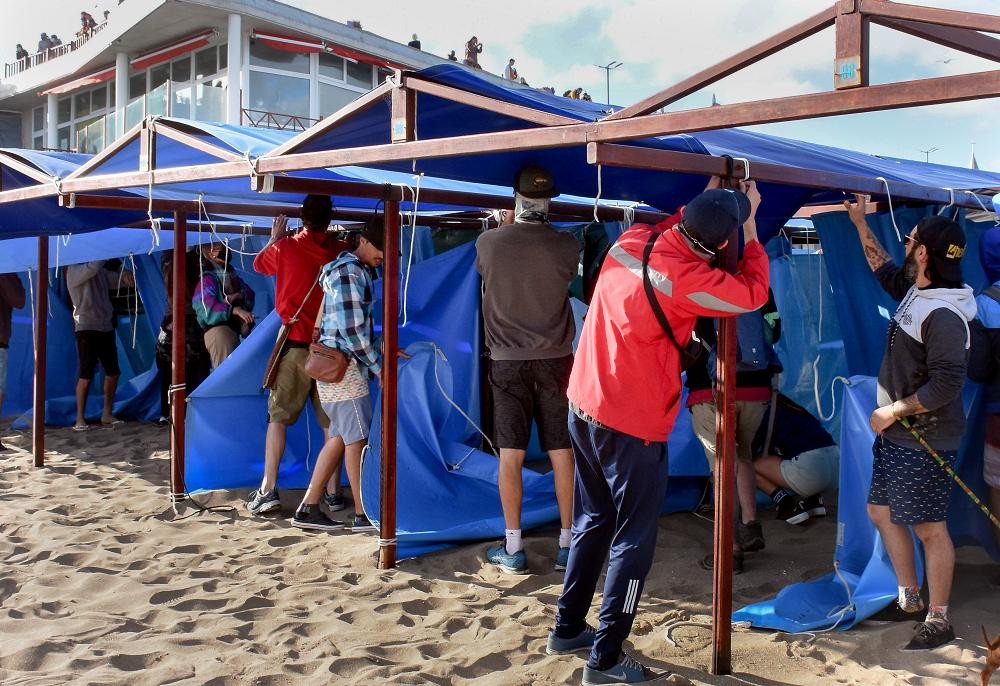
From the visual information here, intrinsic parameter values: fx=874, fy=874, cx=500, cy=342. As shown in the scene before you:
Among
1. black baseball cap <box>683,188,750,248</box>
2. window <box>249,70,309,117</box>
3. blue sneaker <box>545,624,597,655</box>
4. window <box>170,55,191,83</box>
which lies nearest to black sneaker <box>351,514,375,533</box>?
blue sneaker <box>545,624,597,655</box>

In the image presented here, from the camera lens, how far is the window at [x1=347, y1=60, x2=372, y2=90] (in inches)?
712

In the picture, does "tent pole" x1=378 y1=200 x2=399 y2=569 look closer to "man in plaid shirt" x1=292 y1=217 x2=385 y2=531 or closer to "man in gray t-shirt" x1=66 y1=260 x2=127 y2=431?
"man in plaid shirt" x1=292 y1=217 x2=385 y2=531

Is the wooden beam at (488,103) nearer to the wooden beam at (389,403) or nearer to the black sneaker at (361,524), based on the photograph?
the wooden beam at (389,403)

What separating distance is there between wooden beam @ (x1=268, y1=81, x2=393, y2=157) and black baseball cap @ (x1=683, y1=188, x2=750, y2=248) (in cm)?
112

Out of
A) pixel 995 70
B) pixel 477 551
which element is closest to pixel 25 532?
pixel 477 551

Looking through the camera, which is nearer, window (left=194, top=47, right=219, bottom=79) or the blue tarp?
the blue tarp

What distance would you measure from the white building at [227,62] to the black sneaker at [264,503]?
12.2 metres

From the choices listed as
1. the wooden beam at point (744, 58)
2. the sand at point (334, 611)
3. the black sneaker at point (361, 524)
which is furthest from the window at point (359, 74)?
the wooden beam at point (744, 58)

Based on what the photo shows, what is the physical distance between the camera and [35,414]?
6320 millimetres

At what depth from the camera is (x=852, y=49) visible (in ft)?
6.54

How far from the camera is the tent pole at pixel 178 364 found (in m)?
5.18

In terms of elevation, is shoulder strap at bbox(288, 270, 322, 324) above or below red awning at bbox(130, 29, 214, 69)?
below

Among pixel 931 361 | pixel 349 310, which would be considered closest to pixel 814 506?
pixel 931 361

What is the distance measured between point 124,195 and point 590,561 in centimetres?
377
